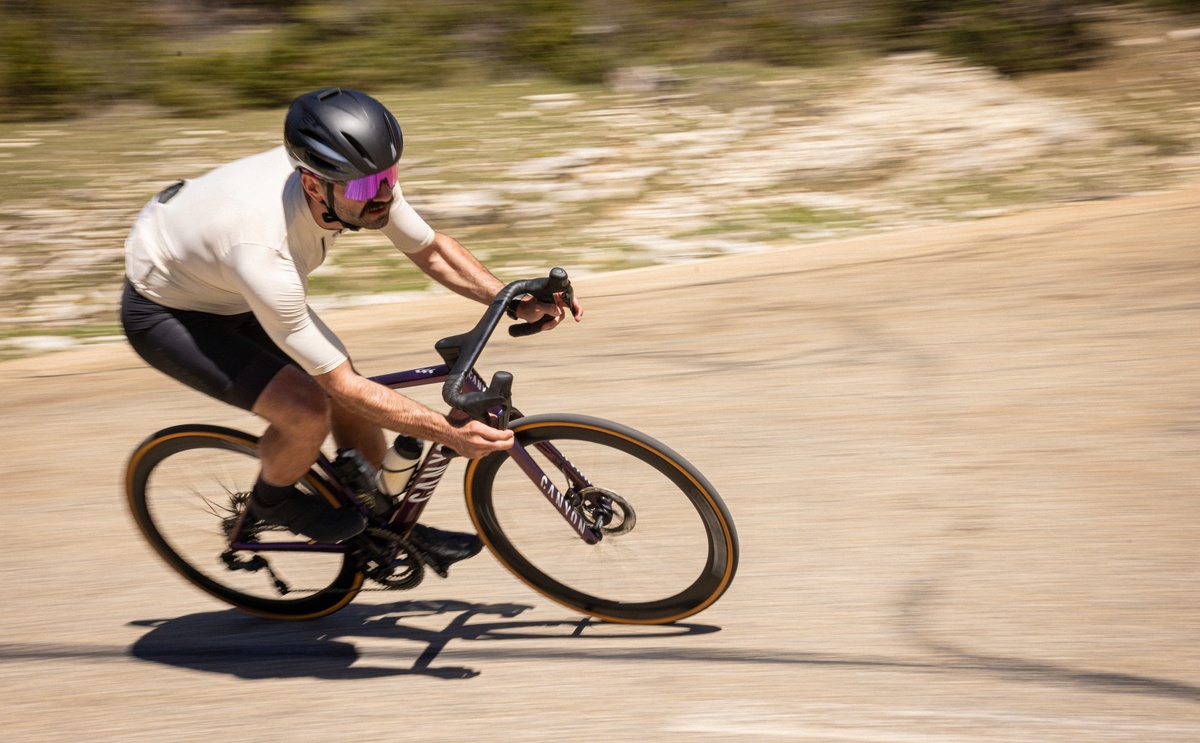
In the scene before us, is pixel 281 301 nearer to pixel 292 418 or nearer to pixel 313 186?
pixel 313 186

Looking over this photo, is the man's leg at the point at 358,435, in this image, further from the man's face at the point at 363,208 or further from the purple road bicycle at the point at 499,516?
the man's face at the point at 363,208

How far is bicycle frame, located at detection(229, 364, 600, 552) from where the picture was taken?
125 inches

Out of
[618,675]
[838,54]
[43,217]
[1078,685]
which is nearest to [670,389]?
[618,675]

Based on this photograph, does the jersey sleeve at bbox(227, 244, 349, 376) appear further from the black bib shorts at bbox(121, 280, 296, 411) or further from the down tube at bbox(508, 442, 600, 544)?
the down tube at bbox(508, 442, 600, 544)

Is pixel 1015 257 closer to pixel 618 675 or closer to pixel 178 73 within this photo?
pixel 618 675

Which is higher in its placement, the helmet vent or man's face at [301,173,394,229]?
the helmet vent

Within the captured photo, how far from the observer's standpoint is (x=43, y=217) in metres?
7.84

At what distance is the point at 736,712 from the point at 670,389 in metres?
2.26

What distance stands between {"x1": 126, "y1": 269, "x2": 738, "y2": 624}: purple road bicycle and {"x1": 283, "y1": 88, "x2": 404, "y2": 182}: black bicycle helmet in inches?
20.6

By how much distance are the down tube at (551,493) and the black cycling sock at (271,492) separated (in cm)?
71

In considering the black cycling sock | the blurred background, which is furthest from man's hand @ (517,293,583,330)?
the blurred background

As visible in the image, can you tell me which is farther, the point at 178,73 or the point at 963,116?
the point at 178,73

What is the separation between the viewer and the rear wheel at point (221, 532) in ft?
11.8

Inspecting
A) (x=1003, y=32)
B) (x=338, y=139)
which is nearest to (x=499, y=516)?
(x=338, y=139)
